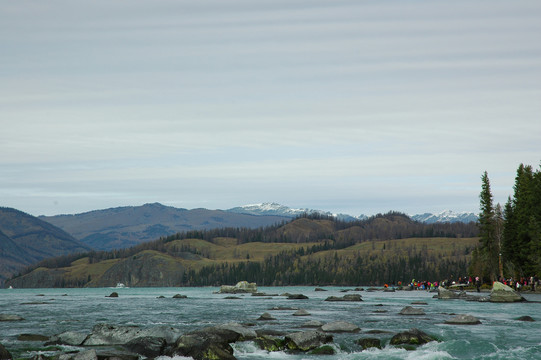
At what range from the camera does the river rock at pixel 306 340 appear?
48.0m

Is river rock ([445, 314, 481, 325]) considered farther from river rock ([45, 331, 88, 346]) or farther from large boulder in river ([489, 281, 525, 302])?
large boulder in river ([489, 281, 525, 302])

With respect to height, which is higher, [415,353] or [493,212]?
[493,212]

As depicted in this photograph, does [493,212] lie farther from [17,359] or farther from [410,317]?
[17,359]

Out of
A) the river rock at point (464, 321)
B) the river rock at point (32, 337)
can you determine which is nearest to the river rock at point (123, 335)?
the river rock at point (32, 337)

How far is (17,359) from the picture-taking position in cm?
4097

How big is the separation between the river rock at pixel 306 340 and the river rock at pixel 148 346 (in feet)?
32.0

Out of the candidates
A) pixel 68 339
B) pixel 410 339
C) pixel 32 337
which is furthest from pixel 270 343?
pixel 32 337

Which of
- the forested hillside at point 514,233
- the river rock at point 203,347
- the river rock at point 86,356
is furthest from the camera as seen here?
the forested hillside at point 514,233

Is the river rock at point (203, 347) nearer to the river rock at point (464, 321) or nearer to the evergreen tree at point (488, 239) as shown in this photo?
the river rock at point (464, 321)

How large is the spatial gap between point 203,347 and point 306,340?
919 cm

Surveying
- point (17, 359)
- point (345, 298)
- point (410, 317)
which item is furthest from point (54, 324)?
point (345, 298)

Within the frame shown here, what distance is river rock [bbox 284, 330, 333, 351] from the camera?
1889 inches

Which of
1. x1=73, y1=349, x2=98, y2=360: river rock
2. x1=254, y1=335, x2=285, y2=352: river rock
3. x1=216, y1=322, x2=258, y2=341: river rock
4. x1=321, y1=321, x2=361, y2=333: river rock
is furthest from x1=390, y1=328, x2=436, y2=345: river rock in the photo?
x1=73, y1=349, x2=98, y2=360: river rock

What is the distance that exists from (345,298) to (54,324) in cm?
7449
